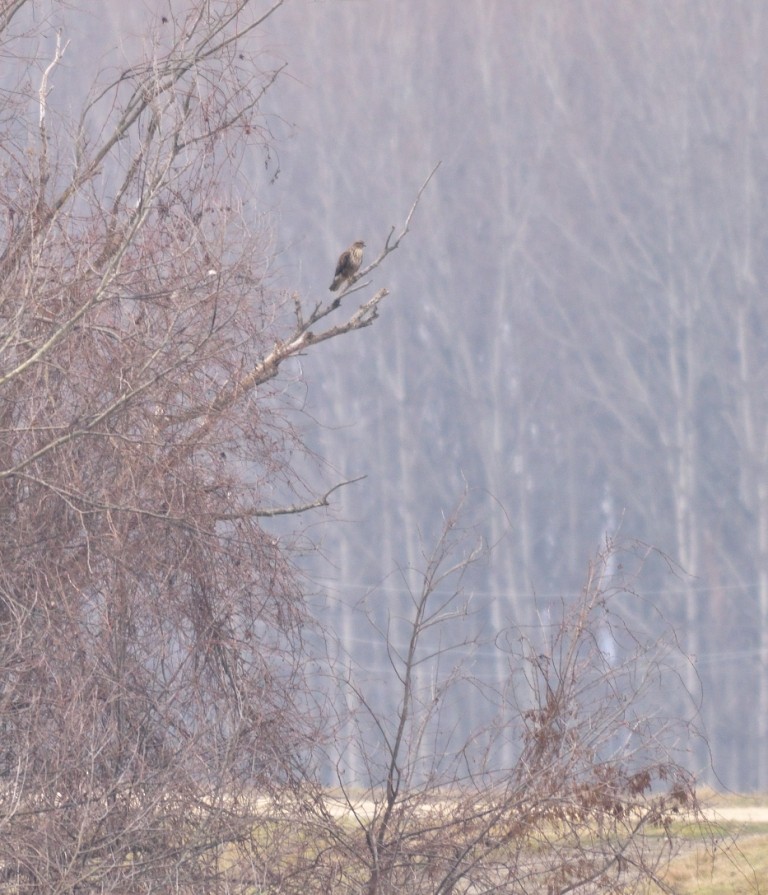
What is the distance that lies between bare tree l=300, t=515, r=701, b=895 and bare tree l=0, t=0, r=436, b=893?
1.15 ft

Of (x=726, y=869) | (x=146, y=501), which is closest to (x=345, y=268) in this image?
(x=146, y=501)

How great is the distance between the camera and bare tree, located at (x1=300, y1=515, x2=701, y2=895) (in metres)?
4.11

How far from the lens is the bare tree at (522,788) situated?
4.11m

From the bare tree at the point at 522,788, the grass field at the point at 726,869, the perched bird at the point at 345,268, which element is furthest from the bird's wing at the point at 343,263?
the grass field at the point at 726,869

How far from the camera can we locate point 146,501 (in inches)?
170

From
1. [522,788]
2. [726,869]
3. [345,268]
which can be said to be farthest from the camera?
[726,869]

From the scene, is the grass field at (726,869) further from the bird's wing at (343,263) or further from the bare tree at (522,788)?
the bird's wing at (343,263)

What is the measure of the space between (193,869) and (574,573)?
31.9 ft

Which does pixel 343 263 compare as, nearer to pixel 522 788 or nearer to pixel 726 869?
pixel 522 788

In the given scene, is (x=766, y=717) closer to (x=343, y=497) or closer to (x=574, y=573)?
(x=574, y=573)

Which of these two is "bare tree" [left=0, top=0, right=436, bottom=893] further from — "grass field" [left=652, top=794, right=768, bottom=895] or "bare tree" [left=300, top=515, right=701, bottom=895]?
"grass field" [left=652, top=794, right=768, bottom=895]

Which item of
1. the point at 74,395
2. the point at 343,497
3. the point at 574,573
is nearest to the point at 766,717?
the point at 574,573

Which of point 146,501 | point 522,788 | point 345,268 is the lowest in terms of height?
point 522,788

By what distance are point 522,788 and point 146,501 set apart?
1559mm
